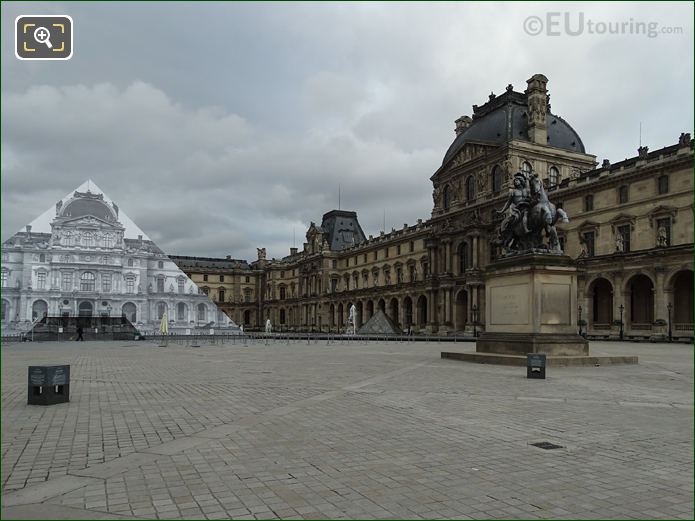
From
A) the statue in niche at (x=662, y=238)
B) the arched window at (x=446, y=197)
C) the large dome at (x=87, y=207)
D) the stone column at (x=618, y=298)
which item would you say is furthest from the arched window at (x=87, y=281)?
the statue in niche at (x=662, y=238)

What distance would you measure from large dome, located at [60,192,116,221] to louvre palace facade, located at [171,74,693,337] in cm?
3377

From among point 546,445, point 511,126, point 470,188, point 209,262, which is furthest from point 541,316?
point 209,262

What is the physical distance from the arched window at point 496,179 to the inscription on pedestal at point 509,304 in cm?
4149

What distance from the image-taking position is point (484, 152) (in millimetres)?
63094

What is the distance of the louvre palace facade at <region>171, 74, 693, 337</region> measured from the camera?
44344mm

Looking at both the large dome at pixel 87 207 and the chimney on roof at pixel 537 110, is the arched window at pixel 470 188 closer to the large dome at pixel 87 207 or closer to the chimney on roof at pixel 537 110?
the chimney on roof at pixel 537 110

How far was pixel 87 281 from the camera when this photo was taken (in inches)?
2093

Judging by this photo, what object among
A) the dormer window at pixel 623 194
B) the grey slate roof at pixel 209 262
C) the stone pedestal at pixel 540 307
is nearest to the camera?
the stone pedestal at pixel 540 307

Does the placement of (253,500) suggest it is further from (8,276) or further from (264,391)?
(8,276)

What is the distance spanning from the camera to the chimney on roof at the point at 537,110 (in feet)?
204

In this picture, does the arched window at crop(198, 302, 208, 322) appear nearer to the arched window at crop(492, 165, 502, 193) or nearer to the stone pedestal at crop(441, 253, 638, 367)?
the arched window at crop(492, 165, 502, 193)

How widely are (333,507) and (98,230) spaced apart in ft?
171

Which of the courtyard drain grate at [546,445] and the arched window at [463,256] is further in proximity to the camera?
the arched window at [463,256]

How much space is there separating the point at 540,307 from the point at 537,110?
4910 centimetres
